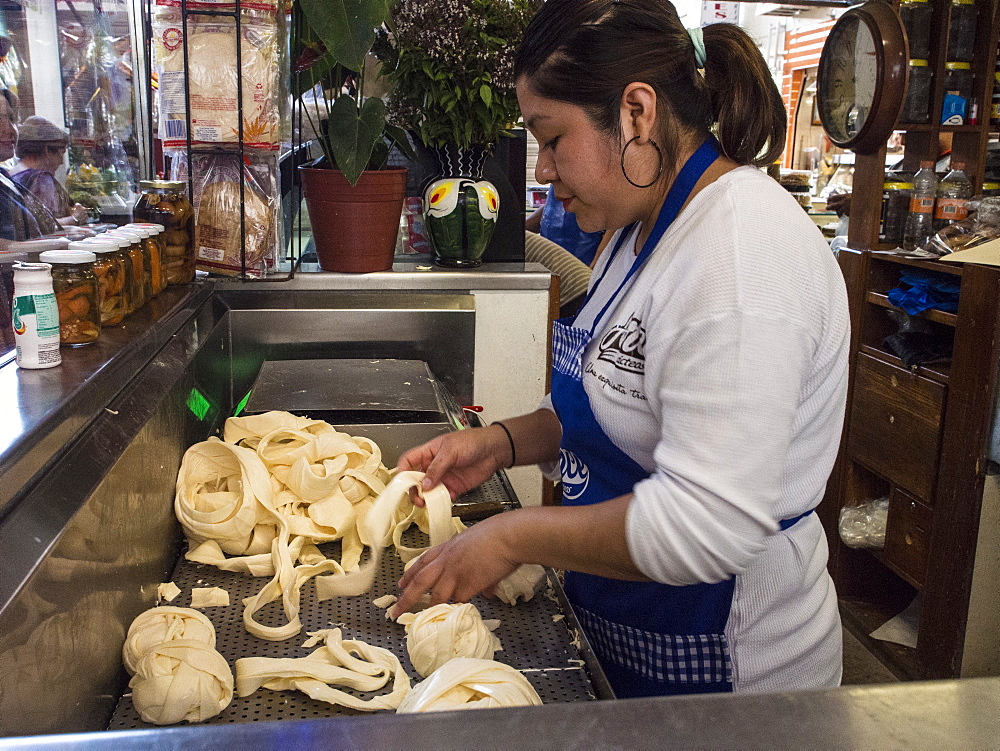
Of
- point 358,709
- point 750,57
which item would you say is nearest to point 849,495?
point 750,57

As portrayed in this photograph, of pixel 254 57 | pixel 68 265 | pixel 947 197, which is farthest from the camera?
pixel 947 197

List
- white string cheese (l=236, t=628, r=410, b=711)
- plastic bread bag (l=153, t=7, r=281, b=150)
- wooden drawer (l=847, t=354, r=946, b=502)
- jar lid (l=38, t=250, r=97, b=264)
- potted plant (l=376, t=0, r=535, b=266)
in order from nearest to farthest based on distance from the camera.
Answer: white string cheese (l=236, t=628, r=410, b=711)
jar lid (l=38, t=250, r=97, b=264)
plastic bread bag (l=153, t=7, r=281, b=150)
potted plant (l=376, t=0, r=535, b=266)
wooden drawer (l=847, t=354, r=946, b=502)

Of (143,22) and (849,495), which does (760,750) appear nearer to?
(143,22)

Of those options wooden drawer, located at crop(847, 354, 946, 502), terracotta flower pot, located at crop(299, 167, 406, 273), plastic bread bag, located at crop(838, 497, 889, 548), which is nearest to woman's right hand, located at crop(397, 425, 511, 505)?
terracotta flower pot, located at crop(299, 167, 406, 273)

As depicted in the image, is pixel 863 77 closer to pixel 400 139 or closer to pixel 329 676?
pixel 400 139

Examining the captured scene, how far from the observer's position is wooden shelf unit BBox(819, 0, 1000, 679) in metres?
2.57

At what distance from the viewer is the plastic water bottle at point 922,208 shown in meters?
3.06

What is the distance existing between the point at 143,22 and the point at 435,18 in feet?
2.97

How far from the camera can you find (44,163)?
1.72 m

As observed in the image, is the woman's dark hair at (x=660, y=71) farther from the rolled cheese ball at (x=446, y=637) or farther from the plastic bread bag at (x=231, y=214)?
the plastic bread bag at (x=231, y=214)

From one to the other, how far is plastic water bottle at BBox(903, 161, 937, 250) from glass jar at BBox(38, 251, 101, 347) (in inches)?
107

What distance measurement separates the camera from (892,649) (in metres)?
3.04

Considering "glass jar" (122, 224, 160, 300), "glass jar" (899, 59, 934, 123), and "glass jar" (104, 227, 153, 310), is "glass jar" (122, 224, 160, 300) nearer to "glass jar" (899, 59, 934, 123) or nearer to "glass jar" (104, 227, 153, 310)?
"glass jar" (104, 227, 153, 310)

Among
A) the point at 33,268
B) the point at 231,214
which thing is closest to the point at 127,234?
the point at 33,268
